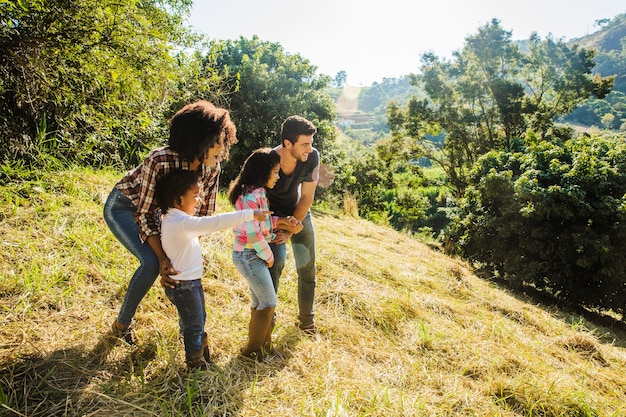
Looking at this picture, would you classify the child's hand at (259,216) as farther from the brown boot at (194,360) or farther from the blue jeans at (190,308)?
the brown boot at (194,360)

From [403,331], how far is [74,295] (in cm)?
239

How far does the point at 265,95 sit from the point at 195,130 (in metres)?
8.45

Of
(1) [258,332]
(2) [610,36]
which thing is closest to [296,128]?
(1) [258,332]

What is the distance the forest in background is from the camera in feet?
9.62

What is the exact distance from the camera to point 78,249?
2938 millimetres

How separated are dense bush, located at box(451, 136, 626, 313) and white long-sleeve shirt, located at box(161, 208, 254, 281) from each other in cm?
702

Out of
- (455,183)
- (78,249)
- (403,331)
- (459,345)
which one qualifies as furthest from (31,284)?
(455,183)

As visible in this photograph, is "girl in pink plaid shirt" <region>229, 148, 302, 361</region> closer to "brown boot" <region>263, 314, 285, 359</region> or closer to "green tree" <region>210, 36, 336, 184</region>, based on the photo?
"brown boot" <region>263, 314, 285, 359</region>

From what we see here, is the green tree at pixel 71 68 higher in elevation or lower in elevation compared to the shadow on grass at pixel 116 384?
higher

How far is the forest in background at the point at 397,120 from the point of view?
9.62 feet

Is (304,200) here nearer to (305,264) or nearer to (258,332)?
(305,264)

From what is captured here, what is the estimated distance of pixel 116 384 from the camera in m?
1.79

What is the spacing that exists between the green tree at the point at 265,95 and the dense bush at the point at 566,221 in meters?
5.27

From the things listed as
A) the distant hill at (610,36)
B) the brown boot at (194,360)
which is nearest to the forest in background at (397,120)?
the brown boot at (194,360)
